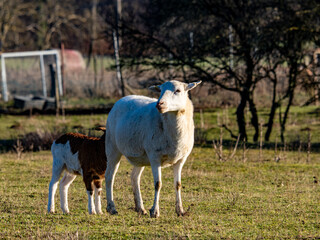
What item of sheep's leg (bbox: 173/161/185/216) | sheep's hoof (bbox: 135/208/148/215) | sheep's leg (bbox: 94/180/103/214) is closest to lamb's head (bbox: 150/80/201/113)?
sheep's leg (bbox: 173/161/185/216)

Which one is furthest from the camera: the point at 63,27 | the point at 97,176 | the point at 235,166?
the point at 63,27

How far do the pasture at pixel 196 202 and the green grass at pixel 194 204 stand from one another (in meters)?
0.01

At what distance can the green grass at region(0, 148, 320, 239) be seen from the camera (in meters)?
7.11

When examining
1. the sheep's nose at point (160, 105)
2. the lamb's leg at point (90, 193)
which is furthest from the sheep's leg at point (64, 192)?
the sheep's nose at point (160, 105)

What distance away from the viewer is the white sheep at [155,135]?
24.9ft

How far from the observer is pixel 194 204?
894 centimetres

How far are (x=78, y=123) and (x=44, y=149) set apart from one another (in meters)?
4.52

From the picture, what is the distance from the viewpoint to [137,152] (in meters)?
8.15

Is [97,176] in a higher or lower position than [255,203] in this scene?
higher

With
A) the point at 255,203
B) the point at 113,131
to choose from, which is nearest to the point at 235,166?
the point at 255,203

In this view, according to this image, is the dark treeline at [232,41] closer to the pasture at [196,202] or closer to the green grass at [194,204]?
the pasture at [196,202]

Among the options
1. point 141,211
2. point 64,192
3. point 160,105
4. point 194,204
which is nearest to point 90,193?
point 64,192

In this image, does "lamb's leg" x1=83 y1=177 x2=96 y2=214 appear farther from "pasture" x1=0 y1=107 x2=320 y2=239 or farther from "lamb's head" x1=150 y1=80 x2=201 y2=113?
"lamb's head" x1=150 y1=80 x2=201 y2=113

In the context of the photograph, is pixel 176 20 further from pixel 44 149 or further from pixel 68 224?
pixel 68 224
